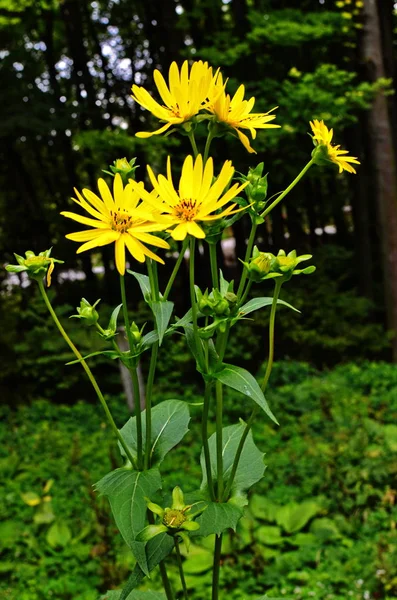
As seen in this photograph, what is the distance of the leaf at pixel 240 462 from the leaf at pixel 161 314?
30 cm

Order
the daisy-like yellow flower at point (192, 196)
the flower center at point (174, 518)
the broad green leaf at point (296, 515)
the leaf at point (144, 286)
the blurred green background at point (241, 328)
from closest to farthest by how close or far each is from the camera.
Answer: the daisy-like yellow flower at point (192, 196) < the flower center at point (174, 518) < the leaf at point (144, 286) < the blurred green background at point (241, 328) < the broad green leaf at point (296, 515)

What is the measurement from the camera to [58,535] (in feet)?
12.1

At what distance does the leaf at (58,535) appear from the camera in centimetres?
364

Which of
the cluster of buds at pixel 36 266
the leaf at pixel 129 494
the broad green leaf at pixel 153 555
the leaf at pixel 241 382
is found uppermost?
the cluster of buds at pixel 36 266

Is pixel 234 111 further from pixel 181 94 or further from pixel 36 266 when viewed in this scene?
pixel 36 266

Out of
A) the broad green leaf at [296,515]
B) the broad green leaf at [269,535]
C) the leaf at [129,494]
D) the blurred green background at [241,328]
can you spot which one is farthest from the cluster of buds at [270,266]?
the broad green leaf at [296,515]

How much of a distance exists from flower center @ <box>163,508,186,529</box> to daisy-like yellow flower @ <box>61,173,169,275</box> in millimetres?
401

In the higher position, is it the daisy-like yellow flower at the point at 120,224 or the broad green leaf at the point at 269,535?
the daisy-like yellow flower at the point at 120,224

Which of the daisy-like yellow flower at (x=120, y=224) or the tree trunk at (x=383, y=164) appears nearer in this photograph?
the daisy-like yellow flower at (x=120, y=224)

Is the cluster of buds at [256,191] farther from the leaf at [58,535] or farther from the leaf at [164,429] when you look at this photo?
the leaf at [58,535]

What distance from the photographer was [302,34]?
609cm

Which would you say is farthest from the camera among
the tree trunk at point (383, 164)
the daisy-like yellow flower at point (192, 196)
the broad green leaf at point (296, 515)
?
the tree trunk at point (383, 164)

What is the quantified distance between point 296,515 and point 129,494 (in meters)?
2.99

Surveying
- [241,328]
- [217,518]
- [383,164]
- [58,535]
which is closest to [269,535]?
[58,535]
